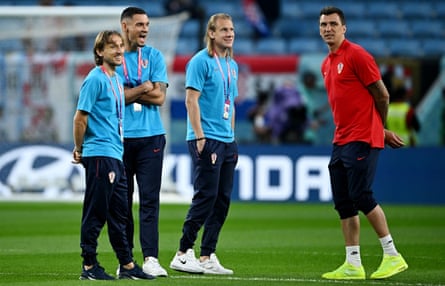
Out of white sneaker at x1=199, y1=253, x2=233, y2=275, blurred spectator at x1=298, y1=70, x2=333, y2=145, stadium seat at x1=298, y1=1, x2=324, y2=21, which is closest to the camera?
white sneaker at x1=199, y1=253, x2=233, y2=275

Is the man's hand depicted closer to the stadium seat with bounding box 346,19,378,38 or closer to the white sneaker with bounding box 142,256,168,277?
the white sneaker with bounding box 142,256,168,277

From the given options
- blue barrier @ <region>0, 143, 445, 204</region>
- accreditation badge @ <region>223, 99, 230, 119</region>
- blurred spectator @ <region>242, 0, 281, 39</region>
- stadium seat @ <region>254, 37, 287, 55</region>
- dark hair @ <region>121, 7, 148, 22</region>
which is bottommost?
blue barrier @ <region>0, 143, 445, 204</region>

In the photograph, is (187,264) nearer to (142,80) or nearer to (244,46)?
(142,80)

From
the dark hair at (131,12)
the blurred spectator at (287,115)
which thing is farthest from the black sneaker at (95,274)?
the blurred spectator at (287,115)

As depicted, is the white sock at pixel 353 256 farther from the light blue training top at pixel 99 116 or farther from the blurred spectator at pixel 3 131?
the blurred spectator at pixel 3 131

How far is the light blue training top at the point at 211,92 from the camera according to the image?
10039 millimetres

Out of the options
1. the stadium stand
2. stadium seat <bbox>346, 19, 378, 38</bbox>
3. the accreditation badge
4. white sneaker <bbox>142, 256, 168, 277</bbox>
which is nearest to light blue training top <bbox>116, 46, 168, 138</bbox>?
the accreditation badge

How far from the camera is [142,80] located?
9812 millimetres

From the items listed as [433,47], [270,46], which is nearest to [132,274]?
[270,46]

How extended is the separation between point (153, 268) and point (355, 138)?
201 cm

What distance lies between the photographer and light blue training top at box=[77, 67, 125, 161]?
29.4 ft

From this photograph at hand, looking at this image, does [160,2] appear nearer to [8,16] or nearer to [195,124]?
[8,16]

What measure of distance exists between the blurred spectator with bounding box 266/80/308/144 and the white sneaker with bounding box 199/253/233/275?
13.1m

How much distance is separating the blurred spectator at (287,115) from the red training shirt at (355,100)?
43.8 ft
